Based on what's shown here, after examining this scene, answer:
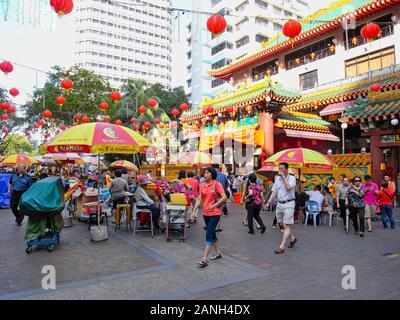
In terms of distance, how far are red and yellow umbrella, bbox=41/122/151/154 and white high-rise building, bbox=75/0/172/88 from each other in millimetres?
73683

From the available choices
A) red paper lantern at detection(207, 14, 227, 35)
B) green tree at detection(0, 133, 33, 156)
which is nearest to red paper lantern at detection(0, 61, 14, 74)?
red paper lantern at detection(207, 14, 227, 35)

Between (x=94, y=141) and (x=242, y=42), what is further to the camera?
(x=242, y=42)

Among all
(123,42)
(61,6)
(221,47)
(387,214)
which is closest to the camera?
(61,6)

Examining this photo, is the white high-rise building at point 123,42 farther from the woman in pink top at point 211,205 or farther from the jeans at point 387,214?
the woman in pink top at point 211,205

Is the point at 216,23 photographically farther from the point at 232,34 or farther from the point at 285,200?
the point at 232,34

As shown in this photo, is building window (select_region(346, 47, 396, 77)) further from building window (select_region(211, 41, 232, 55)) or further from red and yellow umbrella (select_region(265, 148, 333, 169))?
building window (select_region(211, 41, 232, 55))

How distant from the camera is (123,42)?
269 ft

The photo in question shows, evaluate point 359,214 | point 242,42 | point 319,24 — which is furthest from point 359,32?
point 242,42

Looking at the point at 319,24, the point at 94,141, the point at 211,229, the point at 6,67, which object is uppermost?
the point at 319,24

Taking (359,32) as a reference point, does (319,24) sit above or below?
above

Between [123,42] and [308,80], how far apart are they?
69.7 m

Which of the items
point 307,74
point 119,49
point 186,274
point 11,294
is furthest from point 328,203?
point 119,49

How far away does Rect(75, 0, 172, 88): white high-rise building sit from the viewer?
76.7 meters

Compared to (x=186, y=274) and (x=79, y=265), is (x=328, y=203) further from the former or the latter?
(x=79, y=265)
